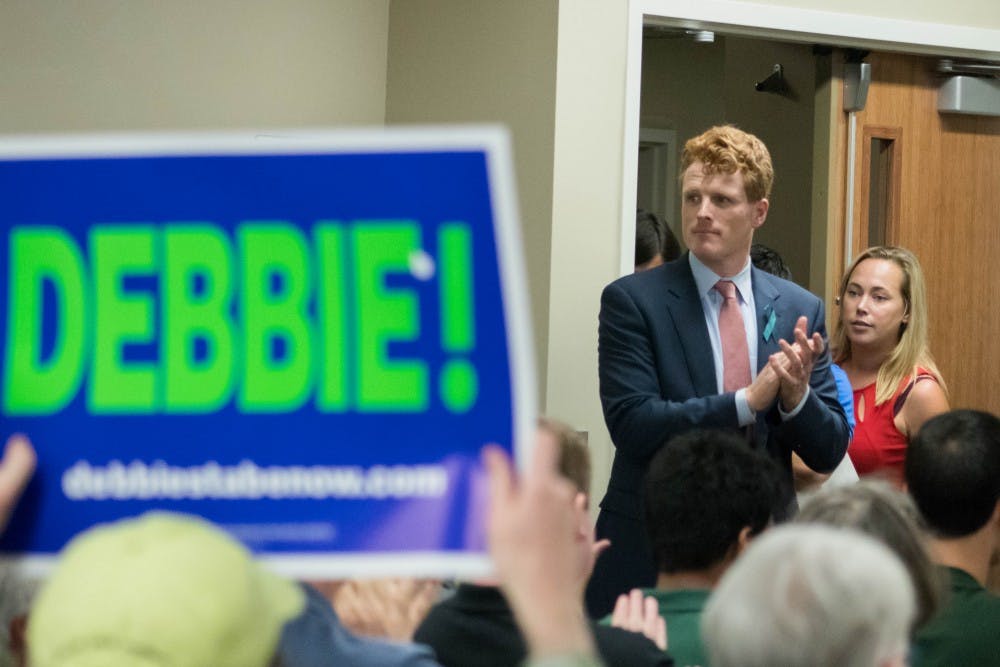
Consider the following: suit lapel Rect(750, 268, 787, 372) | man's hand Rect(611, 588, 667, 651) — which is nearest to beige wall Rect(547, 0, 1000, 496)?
suit lapel Rect(750, 268, 787, 372)

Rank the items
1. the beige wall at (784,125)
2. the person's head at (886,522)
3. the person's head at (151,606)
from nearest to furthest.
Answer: the person's head at (151,606)
the person's head at (886,522)
the beige wall at (784,125)

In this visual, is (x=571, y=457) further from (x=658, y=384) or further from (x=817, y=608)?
(x=817, y=608)

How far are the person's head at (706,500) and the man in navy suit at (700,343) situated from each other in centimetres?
65

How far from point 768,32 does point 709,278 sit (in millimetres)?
1568

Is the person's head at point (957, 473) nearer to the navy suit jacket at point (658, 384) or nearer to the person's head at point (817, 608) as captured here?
the navy suit jacket at point (658, 384)

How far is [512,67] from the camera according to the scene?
4.59 metres

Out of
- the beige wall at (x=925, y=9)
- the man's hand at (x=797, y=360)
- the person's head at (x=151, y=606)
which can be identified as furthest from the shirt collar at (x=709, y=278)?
the person's head at (x=151, y=606)

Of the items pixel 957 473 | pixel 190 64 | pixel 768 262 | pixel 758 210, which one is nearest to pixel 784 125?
pixel 768 262

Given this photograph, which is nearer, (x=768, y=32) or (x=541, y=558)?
(x=541, y=558)

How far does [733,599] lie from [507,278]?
37 cm

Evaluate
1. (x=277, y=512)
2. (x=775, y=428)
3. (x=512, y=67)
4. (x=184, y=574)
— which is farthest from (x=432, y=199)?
(x=512, y=67)

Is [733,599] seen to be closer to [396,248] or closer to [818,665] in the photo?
[818,665]

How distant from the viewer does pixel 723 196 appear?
333cm

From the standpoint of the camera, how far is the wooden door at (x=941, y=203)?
4988 mm
